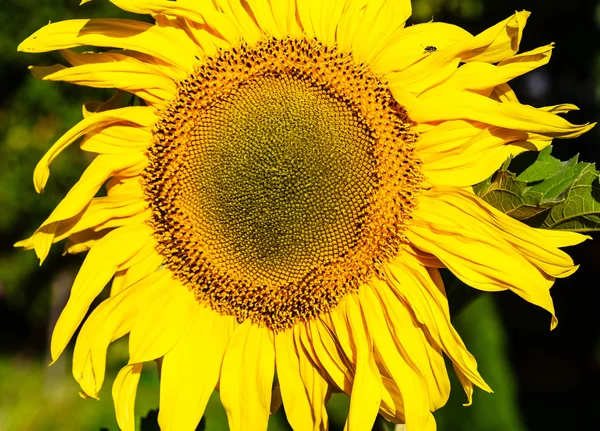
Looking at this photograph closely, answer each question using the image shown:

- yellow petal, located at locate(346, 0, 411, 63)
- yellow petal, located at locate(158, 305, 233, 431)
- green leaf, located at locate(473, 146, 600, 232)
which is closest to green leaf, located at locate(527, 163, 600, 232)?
green leaf, located at locate(473, 146, 600, 232)

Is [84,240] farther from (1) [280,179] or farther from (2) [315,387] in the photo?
(2) [315,387]

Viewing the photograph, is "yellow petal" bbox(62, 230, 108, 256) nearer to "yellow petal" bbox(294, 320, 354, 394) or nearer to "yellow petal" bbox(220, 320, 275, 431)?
"yellow petal" bbox(220, 320, 275, 431)

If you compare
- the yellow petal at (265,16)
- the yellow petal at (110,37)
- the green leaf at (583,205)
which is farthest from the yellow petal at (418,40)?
the yellow petal at (110,37)

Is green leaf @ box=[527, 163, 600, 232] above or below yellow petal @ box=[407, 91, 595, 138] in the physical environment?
below

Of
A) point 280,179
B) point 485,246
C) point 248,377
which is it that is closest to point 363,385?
point 248,377

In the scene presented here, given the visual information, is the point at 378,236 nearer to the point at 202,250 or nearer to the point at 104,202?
the point at 202,250

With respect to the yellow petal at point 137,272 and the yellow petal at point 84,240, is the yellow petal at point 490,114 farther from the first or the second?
the yellow petal at point 84,240
